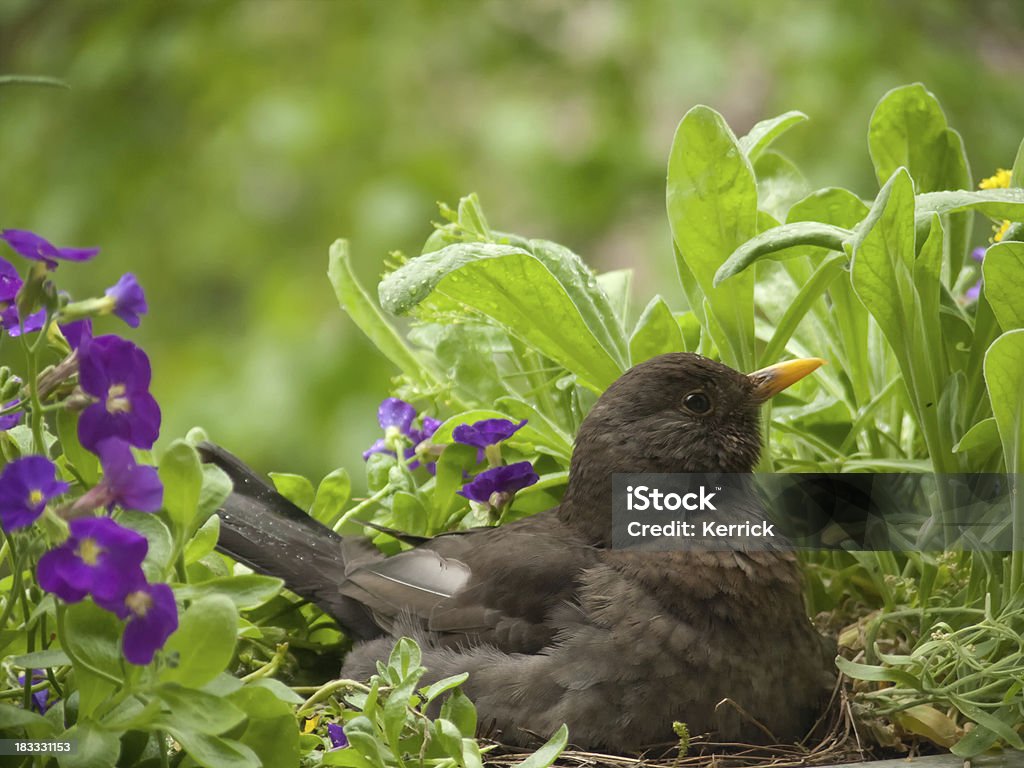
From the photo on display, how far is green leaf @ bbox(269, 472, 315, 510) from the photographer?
6.60ft

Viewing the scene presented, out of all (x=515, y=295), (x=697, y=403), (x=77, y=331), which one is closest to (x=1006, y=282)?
(x=697, y=403)

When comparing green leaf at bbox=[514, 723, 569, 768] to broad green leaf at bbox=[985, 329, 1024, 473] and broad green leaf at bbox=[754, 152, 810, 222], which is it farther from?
broad green leaf at bbox=[754, 152, 810, 222]

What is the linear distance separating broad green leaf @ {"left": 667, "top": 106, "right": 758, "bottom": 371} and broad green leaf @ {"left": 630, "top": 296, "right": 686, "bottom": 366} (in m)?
0.11

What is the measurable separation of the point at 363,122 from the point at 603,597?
8.37 ft

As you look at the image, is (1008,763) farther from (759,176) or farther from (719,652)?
(759,176)

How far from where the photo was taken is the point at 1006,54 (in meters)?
4.32

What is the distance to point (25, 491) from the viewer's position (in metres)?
1.03

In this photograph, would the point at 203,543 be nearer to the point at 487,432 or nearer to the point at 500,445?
the point at 487,432

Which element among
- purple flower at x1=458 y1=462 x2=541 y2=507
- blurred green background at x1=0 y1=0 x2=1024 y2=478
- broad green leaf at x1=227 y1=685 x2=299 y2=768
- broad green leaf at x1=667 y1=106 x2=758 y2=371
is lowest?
broad green leaf at x1=227 y1=685 x2=299 y2=768

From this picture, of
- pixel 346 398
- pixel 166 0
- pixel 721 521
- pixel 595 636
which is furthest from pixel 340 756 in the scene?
pixel 166 0

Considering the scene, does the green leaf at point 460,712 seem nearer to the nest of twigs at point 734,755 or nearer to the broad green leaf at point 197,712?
the nest of twigs at point 734,755

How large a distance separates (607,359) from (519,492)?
27 centimetres

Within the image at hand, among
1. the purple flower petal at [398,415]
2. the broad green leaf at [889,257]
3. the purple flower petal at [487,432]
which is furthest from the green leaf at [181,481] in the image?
the purple flower petal at [398,415]

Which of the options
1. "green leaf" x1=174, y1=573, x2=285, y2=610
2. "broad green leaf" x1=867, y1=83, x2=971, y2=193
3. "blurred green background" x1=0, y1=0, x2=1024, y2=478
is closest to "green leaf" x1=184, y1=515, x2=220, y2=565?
"green leaf" x1=174, y1=573, x2=285, y2=610
